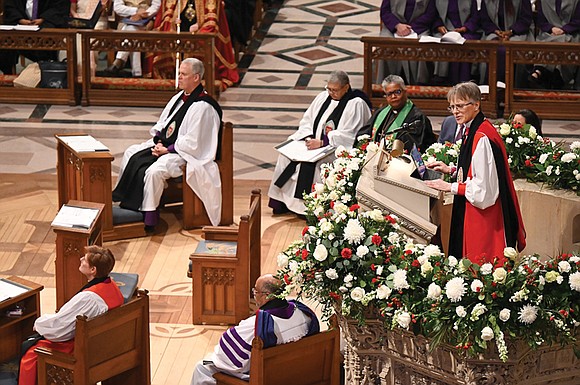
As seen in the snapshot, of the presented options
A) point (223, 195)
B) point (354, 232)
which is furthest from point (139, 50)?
point (354, 232)

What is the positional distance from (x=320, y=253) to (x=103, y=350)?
1579 mm

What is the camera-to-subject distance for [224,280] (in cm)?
929

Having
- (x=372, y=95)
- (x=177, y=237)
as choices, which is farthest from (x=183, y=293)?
(x=372, y=95)

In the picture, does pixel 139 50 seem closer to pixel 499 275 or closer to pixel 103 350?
pixel 103 350

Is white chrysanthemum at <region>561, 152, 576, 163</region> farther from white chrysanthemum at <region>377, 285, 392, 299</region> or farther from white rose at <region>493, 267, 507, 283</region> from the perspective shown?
white chrysanthemum at <region>377, 285, 392, 299</region>

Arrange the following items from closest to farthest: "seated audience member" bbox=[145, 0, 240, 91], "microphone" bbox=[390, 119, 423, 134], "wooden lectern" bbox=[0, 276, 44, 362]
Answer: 1. "wooden lectern" bbox=[0, 276, 44, 362]
2. "microphone" bbox=[390, 119, 423, 134]
3. "seated audience member" bbox=[145, 0, 240, 91]

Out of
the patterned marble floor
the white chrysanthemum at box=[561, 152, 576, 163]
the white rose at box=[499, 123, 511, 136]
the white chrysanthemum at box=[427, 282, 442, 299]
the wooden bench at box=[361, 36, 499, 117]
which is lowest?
the patterned marble floor

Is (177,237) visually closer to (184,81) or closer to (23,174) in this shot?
(184,81)

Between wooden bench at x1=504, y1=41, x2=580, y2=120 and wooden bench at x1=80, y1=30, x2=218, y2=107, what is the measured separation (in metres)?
3.47

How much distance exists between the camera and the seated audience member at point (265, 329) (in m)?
7.34

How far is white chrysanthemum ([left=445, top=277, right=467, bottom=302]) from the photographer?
6516mm

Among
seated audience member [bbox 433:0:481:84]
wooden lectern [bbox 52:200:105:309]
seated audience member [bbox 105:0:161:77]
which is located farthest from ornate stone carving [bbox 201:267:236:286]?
seated audience member [bbox 105:0:161:77]

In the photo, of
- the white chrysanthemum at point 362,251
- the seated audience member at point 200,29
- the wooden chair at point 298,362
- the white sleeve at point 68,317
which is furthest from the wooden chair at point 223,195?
the seated audience member at point 200,29

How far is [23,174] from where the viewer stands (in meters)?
12.7
